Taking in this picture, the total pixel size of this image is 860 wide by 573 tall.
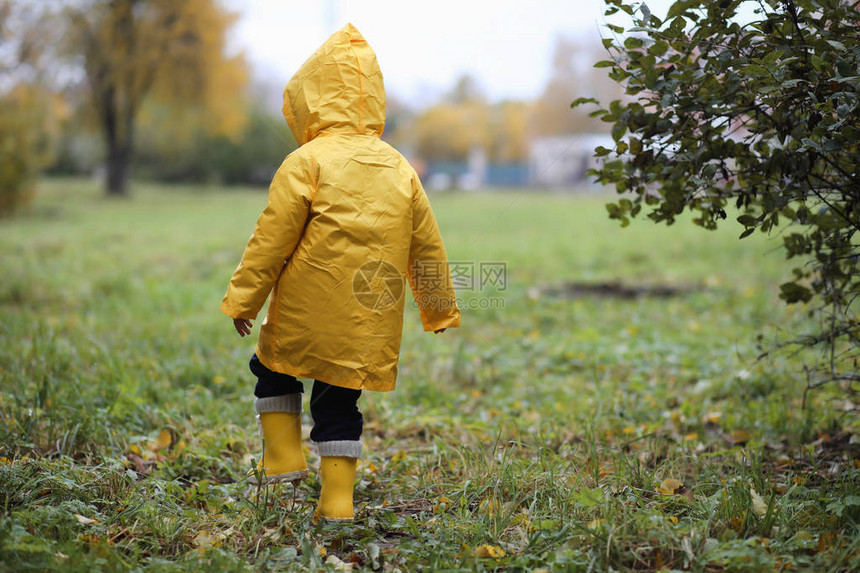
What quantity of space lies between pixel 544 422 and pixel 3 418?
2.43 metres

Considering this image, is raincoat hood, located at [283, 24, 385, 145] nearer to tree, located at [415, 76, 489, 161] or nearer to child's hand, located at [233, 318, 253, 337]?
child's hand, located at [233, 318, 253, 337]

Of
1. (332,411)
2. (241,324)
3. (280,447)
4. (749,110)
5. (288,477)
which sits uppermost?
(749,110)

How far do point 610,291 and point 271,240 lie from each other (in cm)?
505

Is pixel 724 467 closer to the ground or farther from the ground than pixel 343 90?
closer to the ground

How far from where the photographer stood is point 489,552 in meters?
2.08

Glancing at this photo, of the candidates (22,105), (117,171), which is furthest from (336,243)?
(117,171)

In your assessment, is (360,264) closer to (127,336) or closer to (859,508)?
(859,508)

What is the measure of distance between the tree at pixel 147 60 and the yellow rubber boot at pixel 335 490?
19.6 m

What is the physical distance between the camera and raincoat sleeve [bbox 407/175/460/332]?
2.54m

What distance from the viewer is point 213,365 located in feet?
13.8

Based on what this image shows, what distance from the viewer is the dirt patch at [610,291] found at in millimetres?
6637

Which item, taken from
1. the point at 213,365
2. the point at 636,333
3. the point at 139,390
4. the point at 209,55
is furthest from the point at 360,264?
the point at 209,55

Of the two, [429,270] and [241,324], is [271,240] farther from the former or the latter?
[429,270]

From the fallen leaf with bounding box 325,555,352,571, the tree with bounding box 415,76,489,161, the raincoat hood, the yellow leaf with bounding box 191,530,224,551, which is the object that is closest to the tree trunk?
the raincoat hood
